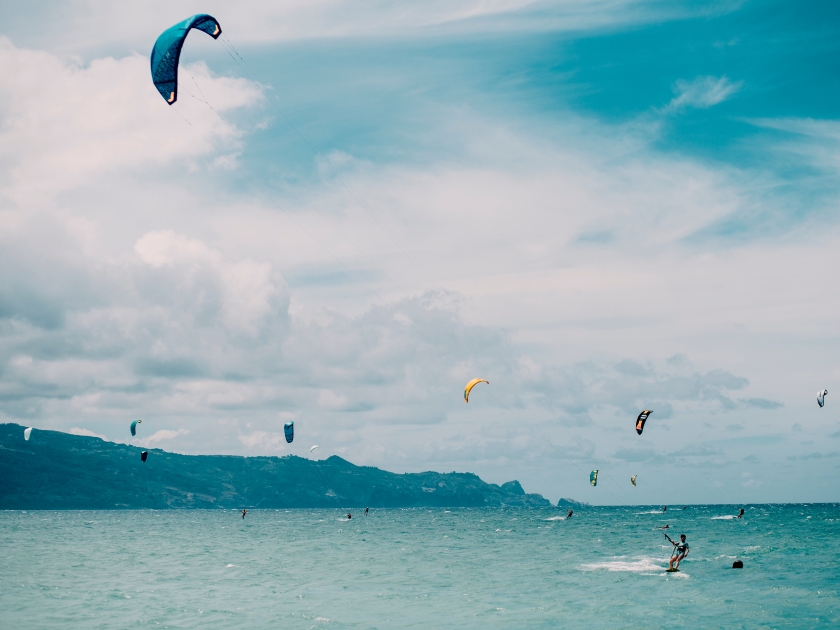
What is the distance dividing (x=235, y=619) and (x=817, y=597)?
20.0 meters

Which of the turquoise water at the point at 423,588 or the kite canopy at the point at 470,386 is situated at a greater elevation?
the kite canopy at the point at 470,386

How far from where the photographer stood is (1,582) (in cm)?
2844

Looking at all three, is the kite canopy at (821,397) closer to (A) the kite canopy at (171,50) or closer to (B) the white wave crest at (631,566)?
(B) the white wave crest at (631,566)

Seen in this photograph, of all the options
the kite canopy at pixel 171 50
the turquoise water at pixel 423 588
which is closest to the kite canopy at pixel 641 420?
the turquoise water at pixel 423 588

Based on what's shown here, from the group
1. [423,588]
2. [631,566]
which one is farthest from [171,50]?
[631,566]

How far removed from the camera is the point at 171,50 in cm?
1886

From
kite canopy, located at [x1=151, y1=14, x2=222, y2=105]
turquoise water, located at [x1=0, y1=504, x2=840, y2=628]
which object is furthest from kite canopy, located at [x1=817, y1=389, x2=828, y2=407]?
kite canopy, located at [x1=151, y1=14, x2=222, y2=105]

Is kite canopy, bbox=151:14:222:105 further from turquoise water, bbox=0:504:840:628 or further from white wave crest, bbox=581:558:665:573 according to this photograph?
white wave crest, bbox=581:558:665:573

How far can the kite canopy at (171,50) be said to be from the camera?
735 inches

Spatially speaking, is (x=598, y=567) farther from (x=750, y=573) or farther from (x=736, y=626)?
(x=736, y=626)

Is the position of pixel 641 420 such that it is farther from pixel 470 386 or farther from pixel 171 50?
pixel 171 50

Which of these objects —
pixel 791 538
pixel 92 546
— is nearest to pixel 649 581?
pixel 791 538

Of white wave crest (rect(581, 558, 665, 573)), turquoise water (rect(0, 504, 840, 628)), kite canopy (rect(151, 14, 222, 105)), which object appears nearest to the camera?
kite canopy (rect(151, 14, 222, 105))

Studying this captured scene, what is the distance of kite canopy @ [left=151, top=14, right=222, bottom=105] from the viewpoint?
18672 millimetres
